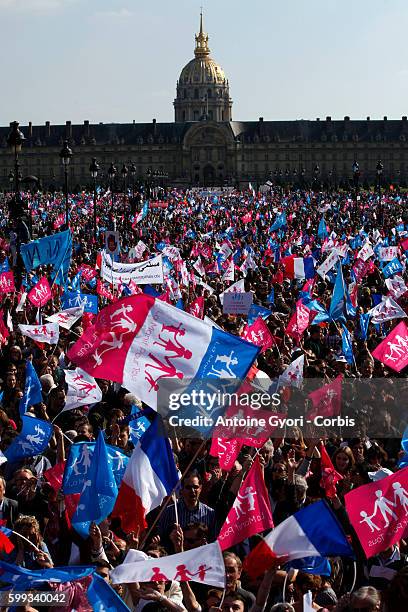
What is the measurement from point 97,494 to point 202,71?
16744 centimetres

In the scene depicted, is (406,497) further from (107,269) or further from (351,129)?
(351,129)

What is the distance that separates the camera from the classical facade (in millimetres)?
137125

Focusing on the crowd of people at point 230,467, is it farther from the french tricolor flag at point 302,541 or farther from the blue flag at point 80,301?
the blue flag at point 80,301

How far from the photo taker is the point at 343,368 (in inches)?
467

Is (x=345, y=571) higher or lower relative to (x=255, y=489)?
lower

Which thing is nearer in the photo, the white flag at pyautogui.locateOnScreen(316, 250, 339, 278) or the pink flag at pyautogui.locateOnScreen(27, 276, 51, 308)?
the pink flag at pyautogui.locateOnScreen(27, 276, 51, 308)

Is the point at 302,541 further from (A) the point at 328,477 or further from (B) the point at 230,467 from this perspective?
(B) the point at 230,467

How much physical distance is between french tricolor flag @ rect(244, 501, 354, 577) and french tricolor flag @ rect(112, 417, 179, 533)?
0.97 m

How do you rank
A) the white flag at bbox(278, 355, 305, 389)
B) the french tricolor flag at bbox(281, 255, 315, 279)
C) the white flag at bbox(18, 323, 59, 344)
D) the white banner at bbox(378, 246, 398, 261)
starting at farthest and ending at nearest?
the white banner at bbox(378, 246, 398, 261) → the french tricolor flag at bbox(281, 255, 315, 279) → the white flag at bbox(18, 323, 59, 344) → the white flag at bbox(278, 355, 305, 389)

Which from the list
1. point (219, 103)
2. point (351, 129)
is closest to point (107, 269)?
point (351, 129)

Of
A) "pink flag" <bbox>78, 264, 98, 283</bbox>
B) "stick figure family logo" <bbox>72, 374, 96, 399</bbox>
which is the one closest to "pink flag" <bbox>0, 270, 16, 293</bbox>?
"pink flag" <bbox>78, 264, 98, 283</bbox>

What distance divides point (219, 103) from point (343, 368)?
6280 inches

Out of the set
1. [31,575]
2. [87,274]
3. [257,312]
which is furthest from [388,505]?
[87,274]

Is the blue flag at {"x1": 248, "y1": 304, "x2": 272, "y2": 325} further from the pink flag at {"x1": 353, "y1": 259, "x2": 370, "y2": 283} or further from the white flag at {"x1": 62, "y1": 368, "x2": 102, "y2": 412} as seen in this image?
the pink flag at {"x1": 353, "y1": 259, "x2": 370, "y2": 283}
